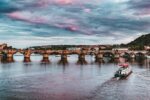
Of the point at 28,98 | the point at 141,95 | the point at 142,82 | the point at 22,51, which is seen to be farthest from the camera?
the point at 22,51

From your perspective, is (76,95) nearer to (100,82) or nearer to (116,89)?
(116,89)

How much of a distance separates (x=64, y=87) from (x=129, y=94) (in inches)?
472

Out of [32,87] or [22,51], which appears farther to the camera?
[22,51]

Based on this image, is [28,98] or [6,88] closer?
[28,98]

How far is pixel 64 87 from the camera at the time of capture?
61.3 m

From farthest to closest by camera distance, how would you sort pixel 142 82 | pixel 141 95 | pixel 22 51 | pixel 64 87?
1. pixel 22 51
2. pixel 142 82
3. pixel 64 87
4. pixel 141 95

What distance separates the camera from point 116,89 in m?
58.4

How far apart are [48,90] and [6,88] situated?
267 inches

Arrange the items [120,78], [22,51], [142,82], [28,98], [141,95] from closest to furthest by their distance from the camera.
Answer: [28,98] → [141,95] → [142,82] → [120,78] → [22,51]

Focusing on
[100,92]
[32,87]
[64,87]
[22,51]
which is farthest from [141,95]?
[22,51]

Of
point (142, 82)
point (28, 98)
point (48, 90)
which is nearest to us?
point (28, 98)

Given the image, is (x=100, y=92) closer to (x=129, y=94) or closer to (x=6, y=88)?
(x=129, y=94)

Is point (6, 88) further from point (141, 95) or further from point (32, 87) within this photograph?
point (141, 95)

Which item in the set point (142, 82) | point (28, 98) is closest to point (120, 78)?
point (142, 82)
